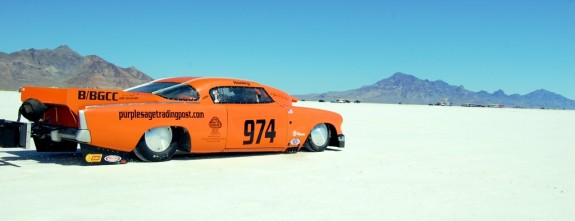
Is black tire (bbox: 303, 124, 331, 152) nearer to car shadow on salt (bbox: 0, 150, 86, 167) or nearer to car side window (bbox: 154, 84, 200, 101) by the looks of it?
car side window (bbox: 154, 84, 200, 101)

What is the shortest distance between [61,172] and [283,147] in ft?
12.5

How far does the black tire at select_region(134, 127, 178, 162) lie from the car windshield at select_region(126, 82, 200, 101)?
22.7 inches

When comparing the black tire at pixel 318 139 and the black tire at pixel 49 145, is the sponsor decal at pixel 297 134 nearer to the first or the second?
the black tire at pixel 318 139

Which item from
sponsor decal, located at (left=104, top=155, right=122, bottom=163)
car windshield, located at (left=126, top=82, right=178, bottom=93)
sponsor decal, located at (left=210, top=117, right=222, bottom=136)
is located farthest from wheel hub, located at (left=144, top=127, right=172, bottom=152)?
car windshield, located at (left=126, top=82, right=178, bottom=93)

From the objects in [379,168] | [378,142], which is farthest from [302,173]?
[378,142]

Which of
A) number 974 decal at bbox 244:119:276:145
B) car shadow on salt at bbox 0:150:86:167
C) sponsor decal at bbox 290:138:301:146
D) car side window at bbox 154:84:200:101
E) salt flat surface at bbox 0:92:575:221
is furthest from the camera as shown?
sponsor decal at bbox 290:138:301:146

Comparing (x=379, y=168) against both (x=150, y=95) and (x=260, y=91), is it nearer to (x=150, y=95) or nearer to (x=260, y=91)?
(x=260, y=91)

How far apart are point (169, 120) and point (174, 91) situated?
0.69 m

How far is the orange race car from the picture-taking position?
7.79 metres

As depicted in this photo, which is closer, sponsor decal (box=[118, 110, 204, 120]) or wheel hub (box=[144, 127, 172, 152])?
→ sponsor decal (box=[118, 110, 204, 120])

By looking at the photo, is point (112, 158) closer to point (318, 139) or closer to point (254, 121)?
point (254, 121)

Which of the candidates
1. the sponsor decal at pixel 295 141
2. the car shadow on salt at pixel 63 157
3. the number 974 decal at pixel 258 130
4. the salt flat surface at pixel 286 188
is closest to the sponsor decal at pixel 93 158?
the salt flat surface at pixel 286 188

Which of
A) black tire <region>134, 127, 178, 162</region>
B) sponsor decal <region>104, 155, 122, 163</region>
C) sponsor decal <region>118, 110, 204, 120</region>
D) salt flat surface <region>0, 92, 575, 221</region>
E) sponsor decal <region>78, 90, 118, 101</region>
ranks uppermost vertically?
sponsor decal <region>78, 90, 118, 101</region>

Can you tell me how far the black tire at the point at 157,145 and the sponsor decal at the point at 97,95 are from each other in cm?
67
